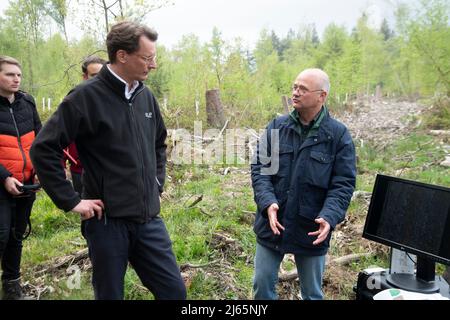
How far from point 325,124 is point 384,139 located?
34.8ft

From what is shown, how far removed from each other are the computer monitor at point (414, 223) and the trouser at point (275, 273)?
→ 500 mm

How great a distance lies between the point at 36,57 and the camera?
19078 millimetres

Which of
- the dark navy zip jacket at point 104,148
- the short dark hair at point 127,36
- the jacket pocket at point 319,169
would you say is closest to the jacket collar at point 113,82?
the dark navy zip jacket at point 104,148

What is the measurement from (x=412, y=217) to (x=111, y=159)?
2.05 metres

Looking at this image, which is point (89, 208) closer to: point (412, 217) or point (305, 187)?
point (305, 187)

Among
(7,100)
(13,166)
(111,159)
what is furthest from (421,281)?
(7,100)

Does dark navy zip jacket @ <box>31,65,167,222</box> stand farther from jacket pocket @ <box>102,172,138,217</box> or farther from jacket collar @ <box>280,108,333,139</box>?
jacket collar @ <box>280,108,333,139</box>

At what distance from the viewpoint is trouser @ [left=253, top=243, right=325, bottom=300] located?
272cm

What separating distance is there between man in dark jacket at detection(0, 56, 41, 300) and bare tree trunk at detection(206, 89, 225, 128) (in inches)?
341

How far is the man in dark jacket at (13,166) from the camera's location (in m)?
3.13

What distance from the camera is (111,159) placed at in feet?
7.23

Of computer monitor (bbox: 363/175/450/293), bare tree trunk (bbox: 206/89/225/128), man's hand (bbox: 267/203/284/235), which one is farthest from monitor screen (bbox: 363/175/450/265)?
bare tree trunk (bbox: 206/89/225/128)

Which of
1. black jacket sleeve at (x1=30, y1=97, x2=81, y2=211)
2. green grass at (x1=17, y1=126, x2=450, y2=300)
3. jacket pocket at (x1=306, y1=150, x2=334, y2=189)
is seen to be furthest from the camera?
green grass at (x1=17, y1=126, x2=450, y2=300)
